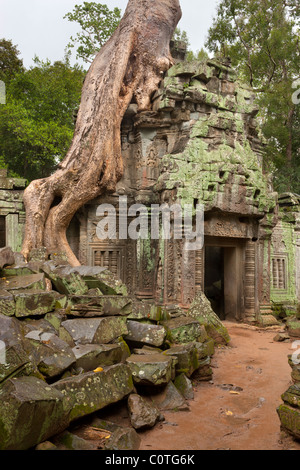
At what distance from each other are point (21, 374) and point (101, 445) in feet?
3.01

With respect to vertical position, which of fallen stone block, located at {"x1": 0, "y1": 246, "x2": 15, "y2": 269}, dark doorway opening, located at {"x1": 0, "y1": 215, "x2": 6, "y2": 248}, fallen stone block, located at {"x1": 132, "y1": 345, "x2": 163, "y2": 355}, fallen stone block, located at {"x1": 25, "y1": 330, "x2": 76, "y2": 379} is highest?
dark doorway opening, located at {"x1": 0, "y1": 215, "x2": 6, "y2": 248}

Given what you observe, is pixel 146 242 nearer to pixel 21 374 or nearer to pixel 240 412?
pixel 240 412

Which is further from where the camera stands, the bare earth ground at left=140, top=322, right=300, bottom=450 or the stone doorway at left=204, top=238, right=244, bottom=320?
the stone doorway at left=204, top=238, right=244, bottom=320

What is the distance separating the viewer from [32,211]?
773 cm

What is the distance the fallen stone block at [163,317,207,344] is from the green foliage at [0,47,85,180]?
7.88 meters

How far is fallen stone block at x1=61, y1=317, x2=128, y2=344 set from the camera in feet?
14.3

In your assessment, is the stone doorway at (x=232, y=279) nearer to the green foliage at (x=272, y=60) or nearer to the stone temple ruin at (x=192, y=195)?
the stone temple ruin at (x=192, y=195)

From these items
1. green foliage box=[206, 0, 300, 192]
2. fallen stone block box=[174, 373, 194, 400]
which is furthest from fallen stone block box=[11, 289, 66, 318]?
green foliage box=[206, 0, 300, 192]

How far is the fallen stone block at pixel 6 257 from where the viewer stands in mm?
5755

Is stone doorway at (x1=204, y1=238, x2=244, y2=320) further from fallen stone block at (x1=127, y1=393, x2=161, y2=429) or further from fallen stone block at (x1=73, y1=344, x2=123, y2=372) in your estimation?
fallen stone block at (x1=127, y1=393, x2=161, y2=429)

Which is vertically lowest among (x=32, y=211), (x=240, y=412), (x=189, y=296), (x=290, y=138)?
(x=240, y=412)

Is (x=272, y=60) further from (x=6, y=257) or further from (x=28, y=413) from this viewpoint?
(x=28, y=413)

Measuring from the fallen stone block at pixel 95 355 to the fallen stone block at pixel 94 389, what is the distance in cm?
27
